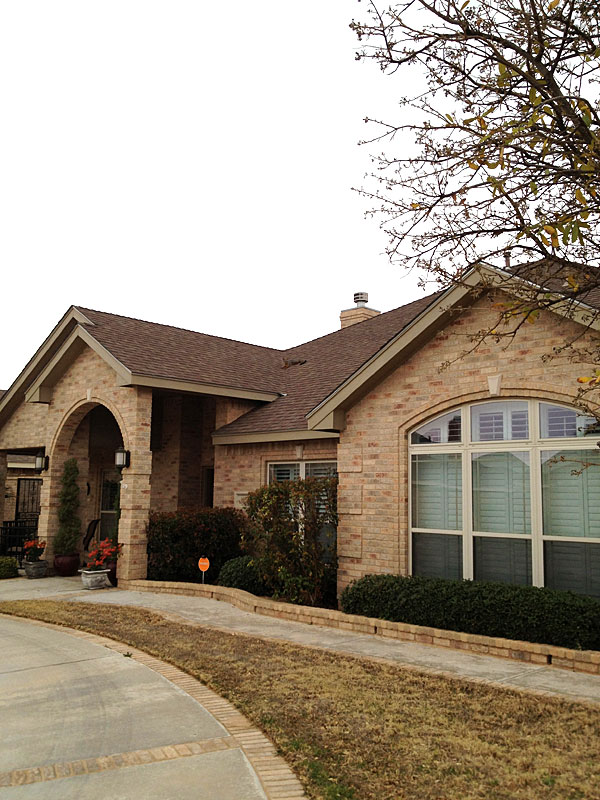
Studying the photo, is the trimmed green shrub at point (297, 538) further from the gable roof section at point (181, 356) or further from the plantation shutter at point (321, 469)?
the gable roof section at point (181, 356)

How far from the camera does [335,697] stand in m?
6.64

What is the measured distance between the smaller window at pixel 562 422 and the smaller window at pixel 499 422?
10.4 inches

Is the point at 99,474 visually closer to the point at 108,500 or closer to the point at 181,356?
the point at 108,500

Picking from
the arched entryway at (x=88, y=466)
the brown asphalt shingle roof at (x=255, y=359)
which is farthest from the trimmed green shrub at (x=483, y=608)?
the arched entryway at (x=88, y=466)

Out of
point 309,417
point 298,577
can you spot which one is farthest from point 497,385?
point 298,577

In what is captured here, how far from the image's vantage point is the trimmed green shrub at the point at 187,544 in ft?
48.3

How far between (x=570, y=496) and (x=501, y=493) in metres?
0.99

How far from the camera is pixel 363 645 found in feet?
30.0

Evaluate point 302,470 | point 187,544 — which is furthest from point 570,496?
point 187,544

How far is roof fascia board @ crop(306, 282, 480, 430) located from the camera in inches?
407

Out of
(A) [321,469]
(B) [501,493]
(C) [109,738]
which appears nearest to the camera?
(C) [109,738]

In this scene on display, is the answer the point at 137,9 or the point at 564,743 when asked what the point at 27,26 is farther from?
the point at 564,743

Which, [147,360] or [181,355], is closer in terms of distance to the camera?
[147,360]

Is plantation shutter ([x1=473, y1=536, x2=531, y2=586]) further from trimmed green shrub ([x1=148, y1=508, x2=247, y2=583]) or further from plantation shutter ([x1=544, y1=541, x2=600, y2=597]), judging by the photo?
trimmed green shrub ([x1=148, y1=508, x2=247, y2=583])
